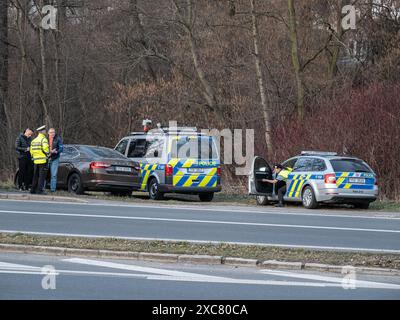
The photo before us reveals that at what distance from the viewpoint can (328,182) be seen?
884 inches

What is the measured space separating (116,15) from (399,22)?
525 inches

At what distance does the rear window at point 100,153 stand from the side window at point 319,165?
564 centimetres

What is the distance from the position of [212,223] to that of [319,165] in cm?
604

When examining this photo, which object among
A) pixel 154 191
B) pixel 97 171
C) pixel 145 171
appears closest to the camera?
pixel 97 171

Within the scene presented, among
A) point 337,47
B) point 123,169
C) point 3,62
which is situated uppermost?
point 3,62

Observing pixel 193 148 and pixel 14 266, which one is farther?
pixel 193 148

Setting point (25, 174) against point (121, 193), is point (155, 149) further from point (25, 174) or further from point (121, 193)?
point (25, 174)

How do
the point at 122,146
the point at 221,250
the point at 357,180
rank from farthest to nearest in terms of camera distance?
the point at 122,146, the point at 357,180, the point at 221,250

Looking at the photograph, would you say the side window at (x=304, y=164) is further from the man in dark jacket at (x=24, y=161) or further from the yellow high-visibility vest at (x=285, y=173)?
the man in dark jacket at (x=24, y=161)

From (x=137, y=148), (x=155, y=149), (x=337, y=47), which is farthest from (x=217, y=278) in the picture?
(x=337, y=47)

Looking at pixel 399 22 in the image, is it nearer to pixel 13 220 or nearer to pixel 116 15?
pixel 116 15

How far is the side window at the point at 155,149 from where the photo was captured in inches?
972

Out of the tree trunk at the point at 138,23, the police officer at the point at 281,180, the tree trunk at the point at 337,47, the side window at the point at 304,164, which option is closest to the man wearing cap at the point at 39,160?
the police officer at the point at 281,180

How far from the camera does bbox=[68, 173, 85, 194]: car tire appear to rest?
25.0m
